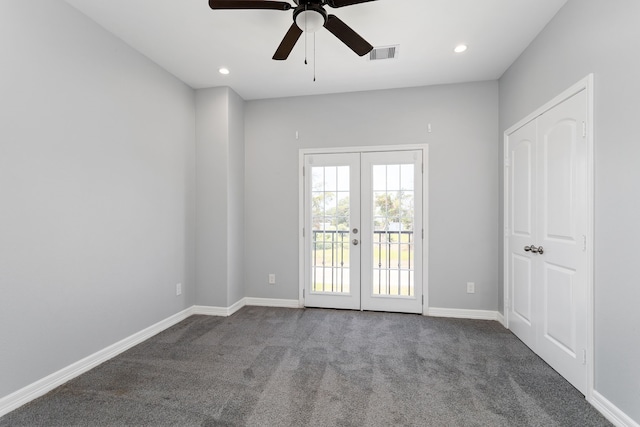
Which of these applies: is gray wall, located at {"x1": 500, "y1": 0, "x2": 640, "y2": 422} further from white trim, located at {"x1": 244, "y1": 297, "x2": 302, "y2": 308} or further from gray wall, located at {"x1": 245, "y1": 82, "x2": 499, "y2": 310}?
white trim, located at {"x1": 244, "y1": 297, "x2": 302, "y2": 308}

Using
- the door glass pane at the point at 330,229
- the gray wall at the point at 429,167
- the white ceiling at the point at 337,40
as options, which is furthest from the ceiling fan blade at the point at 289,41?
the door glass pane at the point at 330,229

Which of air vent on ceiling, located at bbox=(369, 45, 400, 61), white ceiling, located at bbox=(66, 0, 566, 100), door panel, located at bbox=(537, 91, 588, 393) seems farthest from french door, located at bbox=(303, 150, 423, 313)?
door panel, located at bbox=(537, 91, 588, 393)

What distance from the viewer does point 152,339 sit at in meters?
2.98

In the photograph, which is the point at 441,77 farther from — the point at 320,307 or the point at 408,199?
the point at 320,307

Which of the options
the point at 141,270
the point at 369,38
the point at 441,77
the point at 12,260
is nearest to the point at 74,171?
the point at 12,260

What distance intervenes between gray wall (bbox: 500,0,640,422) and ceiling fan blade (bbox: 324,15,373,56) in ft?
4.74

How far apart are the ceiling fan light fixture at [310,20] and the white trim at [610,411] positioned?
2.93 metres

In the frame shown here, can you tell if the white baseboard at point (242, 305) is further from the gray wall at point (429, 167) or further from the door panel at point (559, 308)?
the door panel at point (559, 308)

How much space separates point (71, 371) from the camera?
2.26 m

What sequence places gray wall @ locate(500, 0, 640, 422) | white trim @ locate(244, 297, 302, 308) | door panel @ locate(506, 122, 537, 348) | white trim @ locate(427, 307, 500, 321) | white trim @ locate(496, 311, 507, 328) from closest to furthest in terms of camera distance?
1. gray wall @ locate(500, 0, 640, 422)
2. door panel @ locate(506, 122, 537, 348)
3. white trim @ locate(496, 311, 507, 328)
4. white trim @ locate(427, 307, 500, 321)
5. white trim @ locate(244, 297, 302, 308)

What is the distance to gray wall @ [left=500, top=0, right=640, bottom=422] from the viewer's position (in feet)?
5.44

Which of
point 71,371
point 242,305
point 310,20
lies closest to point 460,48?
A: point 310,20

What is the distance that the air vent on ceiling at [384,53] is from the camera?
286 centimetres

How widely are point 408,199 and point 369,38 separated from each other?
6.02ft
